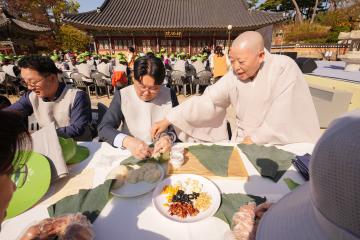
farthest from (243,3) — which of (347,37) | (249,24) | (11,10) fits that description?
(11,10)

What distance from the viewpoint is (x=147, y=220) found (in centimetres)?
109

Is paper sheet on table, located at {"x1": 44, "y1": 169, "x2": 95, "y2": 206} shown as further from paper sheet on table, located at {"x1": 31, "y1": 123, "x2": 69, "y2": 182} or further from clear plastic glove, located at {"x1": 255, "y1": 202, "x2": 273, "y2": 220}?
clear plastic glove, located at {"x1": 255, "y1": 202, "x2": 273, "y2": 220}

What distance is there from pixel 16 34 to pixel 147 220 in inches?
1162

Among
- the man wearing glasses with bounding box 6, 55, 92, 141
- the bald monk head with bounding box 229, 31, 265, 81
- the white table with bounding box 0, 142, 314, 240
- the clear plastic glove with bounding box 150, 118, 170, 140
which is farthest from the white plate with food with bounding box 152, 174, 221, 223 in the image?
the man wearing glasses with bounding box 6, 55, 92, 141

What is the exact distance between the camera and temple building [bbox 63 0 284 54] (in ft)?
63.7

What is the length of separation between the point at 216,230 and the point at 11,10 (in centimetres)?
3708

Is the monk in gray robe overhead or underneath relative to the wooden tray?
overhead

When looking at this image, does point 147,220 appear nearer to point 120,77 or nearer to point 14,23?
point 120,77

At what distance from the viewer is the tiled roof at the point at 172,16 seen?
19203 mm

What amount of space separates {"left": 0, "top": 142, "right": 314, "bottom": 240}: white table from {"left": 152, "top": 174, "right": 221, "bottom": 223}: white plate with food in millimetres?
36

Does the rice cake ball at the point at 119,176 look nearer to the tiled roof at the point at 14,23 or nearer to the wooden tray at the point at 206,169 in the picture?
the wooden tray at the point at 206,169

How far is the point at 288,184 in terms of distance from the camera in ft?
4.30

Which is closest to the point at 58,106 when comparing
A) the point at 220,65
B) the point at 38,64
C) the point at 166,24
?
the point at 38,64

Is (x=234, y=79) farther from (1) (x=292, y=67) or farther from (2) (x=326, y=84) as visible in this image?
(2) (x=326, y=84)
